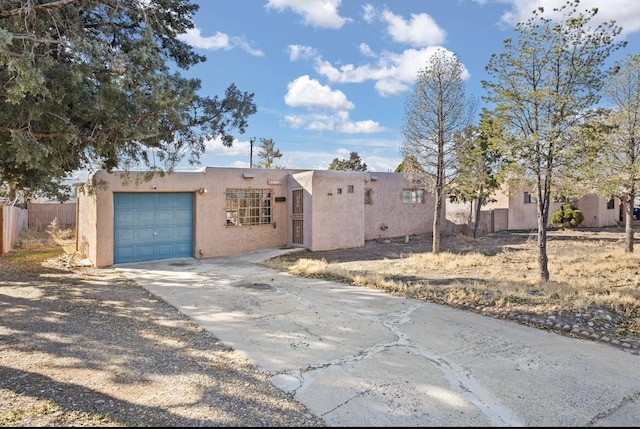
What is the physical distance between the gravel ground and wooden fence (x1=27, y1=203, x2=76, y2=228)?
19678 millimetres

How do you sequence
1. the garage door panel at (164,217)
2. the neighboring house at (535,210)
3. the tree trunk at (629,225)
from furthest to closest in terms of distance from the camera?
the neighboring house at (535,210) < the tree trunk at (629,225) < the garage door panel at (164,217)

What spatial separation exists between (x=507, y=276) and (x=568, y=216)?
1774 centimetres

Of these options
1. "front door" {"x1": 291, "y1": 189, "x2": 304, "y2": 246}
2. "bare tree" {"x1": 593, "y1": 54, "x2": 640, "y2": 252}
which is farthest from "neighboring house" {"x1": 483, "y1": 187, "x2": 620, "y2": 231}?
"front door" {"x1": 291, "y1": 189, "x2": 304, "y2": 246}

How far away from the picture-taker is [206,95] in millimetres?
8953

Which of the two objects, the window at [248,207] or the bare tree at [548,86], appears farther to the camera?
the window at [248,207]

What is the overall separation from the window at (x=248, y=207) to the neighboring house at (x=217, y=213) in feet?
0.12

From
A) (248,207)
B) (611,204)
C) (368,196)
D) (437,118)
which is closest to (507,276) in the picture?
(437,118)

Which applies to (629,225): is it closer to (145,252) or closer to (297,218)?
(297,218)

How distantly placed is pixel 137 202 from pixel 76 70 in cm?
732

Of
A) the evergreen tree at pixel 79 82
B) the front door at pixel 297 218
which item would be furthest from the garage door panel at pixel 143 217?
the front door at pixel 297 218

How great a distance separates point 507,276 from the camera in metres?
9.33

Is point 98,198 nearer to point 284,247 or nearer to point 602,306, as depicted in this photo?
point 284,247

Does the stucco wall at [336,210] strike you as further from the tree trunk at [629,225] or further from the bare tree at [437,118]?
the tree trunk at [629,225]

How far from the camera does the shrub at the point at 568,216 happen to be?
2347 centimetres
